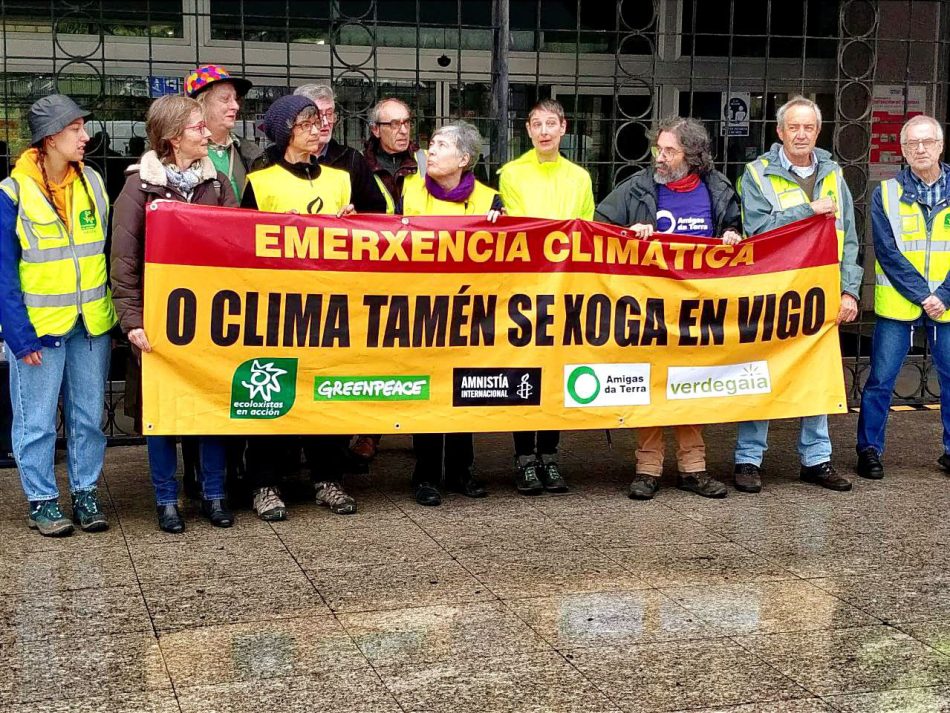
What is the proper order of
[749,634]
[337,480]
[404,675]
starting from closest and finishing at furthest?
1. [404,675]
2. [749,634]
3. [337,480]

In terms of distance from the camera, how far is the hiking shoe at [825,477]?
7.21 meters

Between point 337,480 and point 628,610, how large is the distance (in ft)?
6.94

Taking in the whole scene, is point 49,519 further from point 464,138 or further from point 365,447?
point 464,138

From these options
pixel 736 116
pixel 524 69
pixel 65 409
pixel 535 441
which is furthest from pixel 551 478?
pixel 524 69

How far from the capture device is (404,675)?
178 inches

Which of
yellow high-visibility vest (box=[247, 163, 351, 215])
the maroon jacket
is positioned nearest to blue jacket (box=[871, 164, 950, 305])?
yellow high-visibility vest (box=[247, 163, 351, 215])

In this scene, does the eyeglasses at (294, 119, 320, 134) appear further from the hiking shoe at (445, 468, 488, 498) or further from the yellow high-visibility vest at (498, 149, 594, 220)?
the hiking shoe at (445, 468, 488, 498)

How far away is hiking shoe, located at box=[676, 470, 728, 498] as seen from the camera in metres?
7.01

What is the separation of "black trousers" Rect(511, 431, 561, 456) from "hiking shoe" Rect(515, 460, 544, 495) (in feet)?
0.28

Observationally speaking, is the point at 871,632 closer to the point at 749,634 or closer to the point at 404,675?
the point at 749,634

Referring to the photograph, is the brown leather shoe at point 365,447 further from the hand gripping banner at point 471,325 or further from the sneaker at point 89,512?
the sneaker at point 89,512

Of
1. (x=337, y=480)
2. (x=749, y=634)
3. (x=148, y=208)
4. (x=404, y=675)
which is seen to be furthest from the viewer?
(x=337, y=480)

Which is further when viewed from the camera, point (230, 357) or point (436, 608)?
point (230, 357)

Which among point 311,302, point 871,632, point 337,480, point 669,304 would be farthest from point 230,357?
point 871,632
